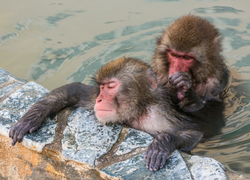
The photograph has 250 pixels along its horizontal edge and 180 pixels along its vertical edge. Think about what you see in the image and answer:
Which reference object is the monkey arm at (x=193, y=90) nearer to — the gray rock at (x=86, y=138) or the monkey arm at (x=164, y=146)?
the monkey arm at (x=164, y=146)

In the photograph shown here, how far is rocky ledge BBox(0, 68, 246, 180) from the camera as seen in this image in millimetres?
2846

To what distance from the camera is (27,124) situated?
11.3ft

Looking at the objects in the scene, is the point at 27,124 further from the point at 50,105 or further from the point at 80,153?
A: the point at 80,153

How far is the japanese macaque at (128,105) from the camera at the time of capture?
3.51 meters

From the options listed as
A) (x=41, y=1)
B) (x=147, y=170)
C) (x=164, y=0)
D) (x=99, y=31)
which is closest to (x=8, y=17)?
(x=41, y=1)

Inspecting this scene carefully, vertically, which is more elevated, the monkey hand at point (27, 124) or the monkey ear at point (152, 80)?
the monkey ear at point (152, 80)

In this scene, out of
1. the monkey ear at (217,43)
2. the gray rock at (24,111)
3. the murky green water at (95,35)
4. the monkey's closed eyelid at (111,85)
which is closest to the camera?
the gray rock at (24,111)

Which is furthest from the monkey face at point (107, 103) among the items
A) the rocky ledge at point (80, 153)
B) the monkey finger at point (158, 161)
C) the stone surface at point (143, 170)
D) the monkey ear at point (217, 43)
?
the monkey ear at point (217, 43)

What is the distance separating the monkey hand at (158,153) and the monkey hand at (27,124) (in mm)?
1187

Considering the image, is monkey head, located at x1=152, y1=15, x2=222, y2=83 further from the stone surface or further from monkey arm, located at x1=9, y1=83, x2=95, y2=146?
the stone surface

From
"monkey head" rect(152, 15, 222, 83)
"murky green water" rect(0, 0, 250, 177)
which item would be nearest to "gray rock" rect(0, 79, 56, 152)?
"monkey head" rect(152, 15, 222, 83)

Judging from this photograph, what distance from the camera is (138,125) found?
154 inches

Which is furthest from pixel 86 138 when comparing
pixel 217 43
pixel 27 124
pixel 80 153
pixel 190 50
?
pixel 217 43

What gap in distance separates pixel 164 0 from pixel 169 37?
4.32 meters
